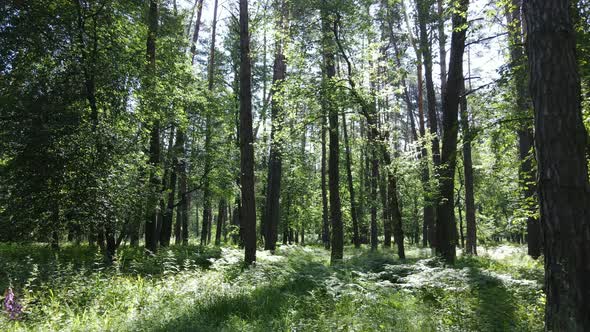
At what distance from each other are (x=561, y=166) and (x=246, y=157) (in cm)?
900

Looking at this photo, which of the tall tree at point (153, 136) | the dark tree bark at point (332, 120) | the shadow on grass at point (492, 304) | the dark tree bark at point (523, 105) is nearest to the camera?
the shadow on grass at point (492, 304)

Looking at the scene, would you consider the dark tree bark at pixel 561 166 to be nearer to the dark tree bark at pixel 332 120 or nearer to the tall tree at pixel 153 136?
the dark tree bark at pixel 332 120

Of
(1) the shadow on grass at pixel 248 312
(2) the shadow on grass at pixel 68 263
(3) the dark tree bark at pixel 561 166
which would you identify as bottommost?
(1) the shadow on grass at pixel 248 312

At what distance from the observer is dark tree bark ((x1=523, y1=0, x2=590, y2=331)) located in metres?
3.64

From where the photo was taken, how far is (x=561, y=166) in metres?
3.73

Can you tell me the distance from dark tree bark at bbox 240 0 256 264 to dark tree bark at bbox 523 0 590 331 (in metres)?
8.55

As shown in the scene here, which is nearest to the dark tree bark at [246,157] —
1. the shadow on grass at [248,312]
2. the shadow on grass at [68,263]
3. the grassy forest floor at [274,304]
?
the shadow on grass at [68,263]

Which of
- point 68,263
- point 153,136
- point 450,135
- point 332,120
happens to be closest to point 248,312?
point 68,263

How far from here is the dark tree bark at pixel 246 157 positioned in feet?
37.5

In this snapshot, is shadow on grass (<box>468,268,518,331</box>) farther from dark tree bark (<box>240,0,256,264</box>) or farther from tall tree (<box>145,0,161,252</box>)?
tall tree (<box>145,0,161,252</box>)

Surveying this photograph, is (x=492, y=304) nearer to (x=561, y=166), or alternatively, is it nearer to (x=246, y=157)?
(x=561, y=166)

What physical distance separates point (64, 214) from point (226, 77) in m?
18.0

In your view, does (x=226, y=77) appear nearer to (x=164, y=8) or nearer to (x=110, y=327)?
(x=164, y=8)

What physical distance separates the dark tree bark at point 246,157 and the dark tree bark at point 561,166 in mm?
8548
